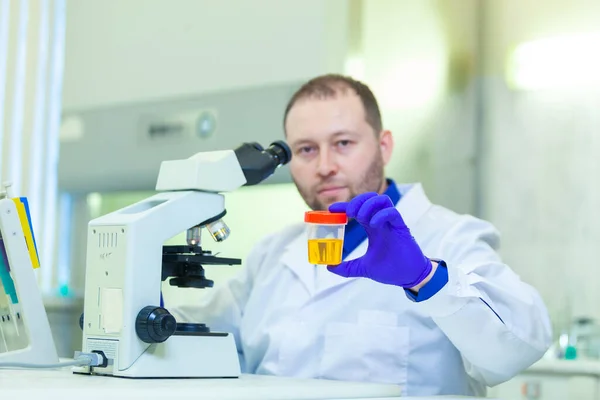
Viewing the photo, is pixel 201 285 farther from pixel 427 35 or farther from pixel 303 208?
pixel 427 35

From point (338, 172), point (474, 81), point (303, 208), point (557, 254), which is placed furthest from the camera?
point (474, 81)

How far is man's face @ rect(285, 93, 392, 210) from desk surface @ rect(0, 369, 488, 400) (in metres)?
0.66

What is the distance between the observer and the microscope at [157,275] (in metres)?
1.37

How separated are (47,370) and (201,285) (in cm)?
31

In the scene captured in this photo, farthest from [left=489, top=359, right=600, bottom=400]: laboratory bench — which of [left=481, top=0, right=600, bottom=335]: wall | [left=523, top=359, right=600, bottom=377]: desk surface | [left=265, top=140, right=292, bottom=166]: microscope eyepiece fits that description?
[left=265, top=140, right=292, bottom=166]: microscope eyepiece

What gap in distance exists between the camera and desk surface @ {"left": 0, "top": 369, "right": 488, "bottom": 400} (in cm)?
105

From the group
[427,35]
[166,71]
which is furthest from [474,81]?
[166,71]

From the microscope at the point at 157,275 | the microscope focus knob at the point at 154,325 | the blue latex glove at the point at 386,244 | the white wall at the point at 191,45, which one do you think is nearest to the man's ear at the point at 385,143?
the white wall at the point at 191,45

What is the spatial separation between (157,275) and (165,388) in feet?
0.97

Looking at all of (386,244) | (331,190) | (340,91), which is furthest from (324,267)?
(386,244)

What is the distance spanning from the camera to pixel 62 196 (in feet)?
10.1

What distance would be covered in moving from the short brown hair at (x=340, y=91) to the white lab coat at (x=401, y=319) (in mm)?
200

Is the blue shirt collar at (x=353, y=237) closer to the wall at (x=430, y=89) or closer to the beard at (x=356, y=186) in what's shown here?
the beard at (x=356, y=186)

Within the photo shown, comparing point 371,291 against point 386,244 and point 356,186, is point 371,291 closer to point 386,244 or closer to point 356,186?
point 356,186
